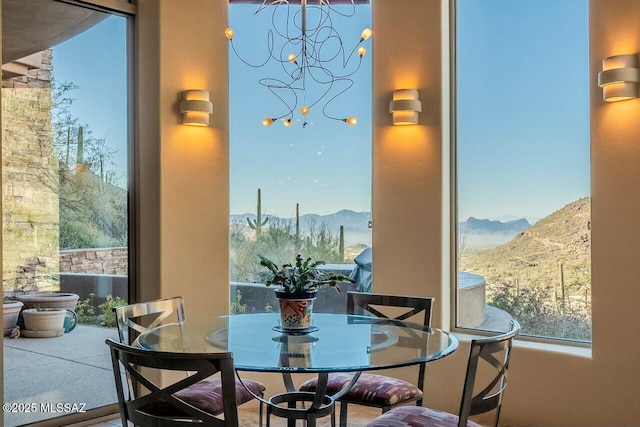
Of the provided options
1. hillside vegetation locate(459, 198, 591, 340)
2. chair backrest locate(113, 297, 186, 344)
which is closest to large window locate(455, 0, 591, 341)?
hillside vegetation locate(459, 198, 591, 340)

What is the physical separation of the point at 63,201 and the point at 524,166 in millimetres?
2991

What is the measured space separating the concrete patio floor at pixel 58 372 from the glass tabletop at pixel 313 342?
1.19 m

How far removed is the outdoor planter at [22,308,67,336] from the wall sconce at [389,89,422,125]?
Answer: 2508 millimetres

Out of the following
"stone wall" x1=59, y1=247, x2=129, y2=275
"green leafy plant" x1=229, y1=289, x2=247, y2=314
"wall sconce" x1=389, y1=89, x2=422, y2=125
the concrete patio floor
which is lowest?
the concrete patio floor

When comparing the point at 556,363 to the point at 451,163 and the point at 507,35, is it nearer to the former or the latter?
the point at 451,163

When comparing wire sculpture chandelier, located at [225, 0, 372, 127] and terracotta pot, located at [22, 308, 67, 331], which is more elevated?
wire sculpture chandelier, located at [225, 0, 372, 127]

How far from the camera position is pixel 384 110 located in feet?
14.5

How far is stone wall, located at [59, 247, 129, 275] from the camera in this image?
158 inches

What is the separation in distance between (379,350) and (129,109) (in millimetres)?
2704

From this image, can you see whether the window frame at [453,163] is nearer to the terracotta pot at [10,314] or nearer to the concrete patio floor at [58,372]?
the concrete patio floor at [58,372]

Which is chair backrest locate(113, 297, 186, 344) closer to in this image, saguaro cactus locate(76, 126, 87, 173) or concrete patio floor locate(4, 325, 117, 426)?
concrete patio floor locate(4, 325, 117, 426)

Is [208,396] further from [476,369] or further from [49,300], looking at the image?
[49,300]

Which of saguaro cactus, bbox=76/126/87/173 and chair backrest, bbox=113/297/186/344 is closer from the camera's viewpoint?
chair backrest, bbox=113/297/186/344

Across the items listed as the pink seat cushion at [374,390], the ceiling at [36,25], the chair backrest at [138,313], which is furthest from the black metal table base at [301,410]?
the ceiling at [36,25]
